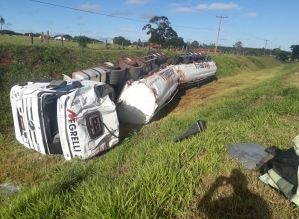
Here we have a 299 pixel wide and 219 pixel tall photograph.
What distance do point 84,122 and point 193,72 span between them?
25.5 feet

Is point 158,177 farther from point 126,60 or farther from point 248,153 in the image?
point 126,60

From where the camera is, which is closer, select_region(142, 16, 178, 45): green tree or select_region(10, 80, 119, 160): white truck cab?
select_region(10, 80, 119, 160): white truck cab

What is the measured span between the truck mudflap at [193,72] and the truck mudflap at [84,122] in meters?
5.83

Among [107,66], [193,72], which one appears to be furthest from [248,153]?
[193,72]

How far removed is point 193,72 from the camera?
10648mm

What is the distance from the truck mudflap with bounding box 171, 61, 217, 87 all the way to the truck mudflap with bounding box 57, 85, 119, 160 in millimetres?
5832

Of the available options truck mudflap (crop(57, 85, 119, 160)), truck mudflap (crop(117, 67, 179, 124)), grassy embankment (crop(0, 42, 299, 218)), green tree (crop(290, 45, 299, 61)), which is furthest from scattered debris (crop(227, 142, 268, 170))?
green tree (crop(290, 45, 299, 61))

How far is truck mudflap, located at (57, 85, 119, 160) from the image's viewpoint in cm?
375

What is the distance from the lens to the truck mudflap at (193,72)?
9725 mm

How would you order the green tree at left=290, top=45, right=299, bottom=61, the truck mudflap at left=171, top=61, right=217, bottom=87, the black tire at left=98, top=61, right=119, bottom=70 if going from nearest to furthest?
the black tire at left=98, top=61, right=119, bottom=70
the truck mudflap at left=171, top=61, right=217, bottom=87
the green tree at left=290, top=45, right=299, bottom=61

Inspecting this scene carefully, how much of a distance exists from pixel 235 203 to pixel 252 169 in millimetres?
692

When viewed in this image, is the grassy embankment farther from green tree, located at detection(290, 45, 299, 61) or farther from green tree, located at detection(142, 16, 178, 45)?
green tree, located at detection(290, 45, 299, 61)

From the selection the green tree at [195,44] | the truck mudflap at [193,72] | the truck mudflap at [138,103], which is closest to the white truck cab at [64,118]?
the truck mudflap at [138,103]

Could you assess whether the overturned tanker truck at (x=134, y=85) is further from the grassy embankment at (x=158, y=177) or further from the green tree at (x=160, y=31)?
the green tree at (x=160, y=31)
